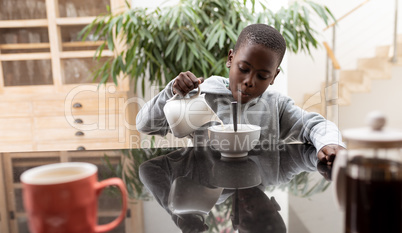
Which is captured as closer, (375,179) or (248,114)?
(375,179)

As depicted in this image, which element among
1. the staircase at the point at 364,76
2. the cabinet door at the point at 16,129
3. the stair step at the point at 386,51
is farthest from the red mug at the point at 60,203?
the stair step at the point at 386,51

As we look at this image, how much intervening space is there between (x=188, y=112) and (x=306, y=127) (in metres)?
0.44

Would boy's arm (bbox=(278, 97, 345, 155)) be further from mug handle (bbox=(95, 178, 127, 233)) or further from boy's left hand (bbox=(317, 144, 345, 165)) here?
mug handle (bbox=(95, 178, 127, 233))

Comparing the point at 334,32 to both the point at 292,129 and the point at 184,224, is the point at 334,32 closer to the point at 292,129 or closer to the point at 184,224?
the point at 292,129

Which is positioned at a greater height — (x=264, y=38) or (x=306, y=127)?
(x=264, y=38)

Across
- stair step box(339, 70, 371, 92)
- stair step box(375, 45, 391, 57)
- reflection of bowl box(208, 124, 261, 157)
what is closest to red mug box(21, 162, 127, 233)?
reflection of bowl box(208, 124, 261, 157)

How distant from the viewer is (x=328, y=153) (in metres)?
0.78

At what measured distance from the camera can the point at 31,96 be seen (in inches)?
104

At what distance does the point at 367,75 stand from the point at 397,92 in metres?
0.74

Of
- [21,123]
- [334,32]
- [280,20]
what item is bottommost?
[21,123]

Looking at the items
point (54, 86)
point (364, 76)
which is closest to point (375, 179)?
point (54, 86)

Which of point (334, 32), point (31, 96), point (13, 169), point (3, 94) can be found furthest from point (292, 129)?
point (334, 32)

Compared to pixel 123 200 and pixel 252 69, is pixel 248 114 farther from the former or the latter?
pixel 123 200

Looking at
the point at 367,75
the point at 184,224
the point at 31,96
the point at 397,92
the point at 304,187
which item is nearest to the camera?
the point at 184,224
